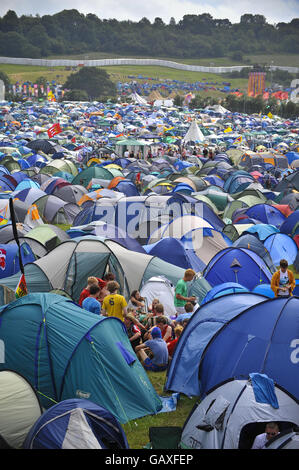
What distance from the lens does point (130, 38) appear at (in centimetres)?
15888

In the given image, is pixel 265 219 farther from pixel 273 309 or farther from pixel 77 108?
pixel 77 108

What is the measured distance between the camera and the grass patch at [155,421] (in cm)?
673

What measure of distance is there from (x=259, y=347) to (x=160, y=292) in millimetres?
3536

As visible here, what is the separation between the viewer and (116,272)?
1081 cm

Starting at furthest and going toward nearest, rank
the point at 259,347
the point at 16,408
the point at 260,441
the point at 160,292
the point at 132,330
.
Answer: the point at 160,292, the point at 132,330, the point at 259,347, the point at 16,408, the point at 260,441

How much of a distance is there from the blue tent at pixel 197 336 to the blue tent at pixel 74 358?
465mm

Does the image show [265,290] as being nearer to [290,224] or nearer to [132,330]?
[132,330]

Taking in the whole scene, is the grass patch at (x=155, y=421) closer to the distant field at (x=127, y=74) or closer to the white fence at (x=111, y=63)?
the distant field at (x=127, y=74)

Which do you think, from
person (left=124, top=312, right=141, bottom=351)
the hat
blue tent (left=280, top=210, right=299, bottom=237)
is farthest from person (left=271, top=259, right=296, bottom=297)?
blue tent (left=280, top=210, right=299, bottom=237)

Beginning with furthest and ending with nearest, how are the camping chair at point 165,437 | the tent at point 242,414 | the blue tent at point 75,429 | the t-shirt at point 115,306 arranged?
the t-shirt at point 115,306 < the camping chair at point 165,437 < the tent at point 242,414 < the blue tent at point 75,429

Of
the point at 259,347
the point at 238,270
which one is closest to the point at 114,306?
the point at 259,347

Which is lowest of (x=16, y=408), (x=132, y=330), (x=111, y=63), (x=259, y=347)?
(x=132, y=330)

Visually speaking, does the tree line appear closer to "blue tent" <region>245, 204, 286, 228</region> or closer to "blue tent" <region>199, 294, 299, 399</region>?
"blue tent" <region>245, 204, 286, 228</region>

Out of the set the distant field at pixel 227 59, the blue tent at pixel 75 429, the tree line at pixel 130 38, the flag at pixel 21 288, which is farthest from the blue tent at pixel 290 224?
the distant field at pixel 227 59
